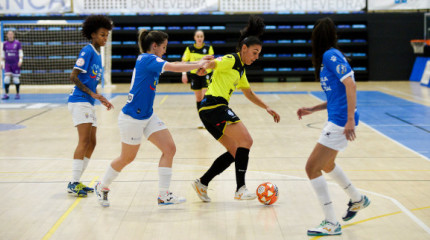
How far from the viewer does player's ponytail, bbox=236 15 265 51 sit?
5180 millimetres

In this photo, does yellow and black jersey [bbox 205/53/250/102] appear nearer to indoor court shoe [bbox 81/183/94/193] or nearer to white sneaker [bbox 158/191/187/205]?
white sneaker [bbox 158/191/187/205]

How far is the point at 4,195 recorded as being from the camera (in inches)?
221

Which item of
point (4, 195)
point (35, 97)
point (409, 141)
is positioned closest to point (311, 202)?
point (4, 195)

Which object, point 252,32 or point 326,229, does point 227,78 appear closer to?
point 252,32

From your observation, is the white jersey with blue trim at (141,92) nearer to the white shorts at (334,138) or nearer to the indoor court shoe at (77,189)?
the indoor court shoe at (77,189)

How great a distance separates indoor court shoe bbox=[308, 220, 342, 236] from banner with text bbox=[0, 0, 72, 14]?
19080mm

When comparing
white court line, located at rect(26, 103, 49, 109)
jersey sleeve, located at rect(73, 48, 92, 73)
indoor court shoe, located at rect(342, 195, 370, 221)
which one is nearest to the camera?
indoor court shoe, located at rect(342, 195, 370, 221)

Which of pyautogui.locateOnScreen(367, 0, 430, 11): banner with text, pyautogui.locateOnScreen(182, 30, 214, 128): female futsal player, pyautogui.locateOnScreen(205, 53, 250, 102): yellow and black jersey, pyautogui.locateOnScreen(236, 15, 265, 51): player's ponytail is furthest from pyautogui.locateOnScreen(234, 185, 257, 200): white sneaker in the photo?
pyautogui.locateOnScreen(367, 0, 430, 11): banner with text

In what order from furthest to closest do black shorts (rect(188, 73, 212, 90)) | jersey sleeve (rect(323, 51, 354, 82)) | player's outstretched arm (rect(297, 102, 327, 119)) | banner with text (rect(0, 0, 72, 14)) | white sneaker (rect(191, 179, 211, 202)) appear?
1. banner with text (rect(0, 0, 72, 14))
2. black shorts (rect(188, 73, 212, 90))
3. white sneaker (rect(191, 179, 211, 202))
4. player's outstretched arm (rect(297, 102, 327, 119))
5. jersey sleeve (rect(323, 51, 354, 82))

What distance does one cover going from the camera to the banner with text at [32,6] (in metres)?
21.3

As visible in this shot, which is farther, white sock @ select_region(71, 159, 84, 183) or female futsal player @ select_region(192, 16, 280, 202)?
white sock @ select_region(71, 159, 84, 183)

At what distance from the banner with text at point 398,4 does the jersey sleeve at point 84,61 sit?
18411 millimetres

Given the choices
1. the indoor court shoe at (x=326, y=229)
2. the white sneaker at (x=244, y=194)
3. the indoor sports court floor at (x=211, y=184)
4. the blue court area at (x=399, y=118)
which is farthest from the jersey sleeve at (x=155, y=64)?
the blue court area at (x=399, y=118)

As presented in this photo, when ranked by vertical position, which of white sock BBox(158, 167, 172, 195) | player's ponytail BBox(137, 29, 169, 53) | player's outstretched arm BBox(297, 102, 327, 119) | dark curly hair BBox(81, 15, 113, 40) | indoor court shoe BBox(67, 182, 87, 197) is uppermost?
dark curly hair BBox(81, 15, 113, 40)
